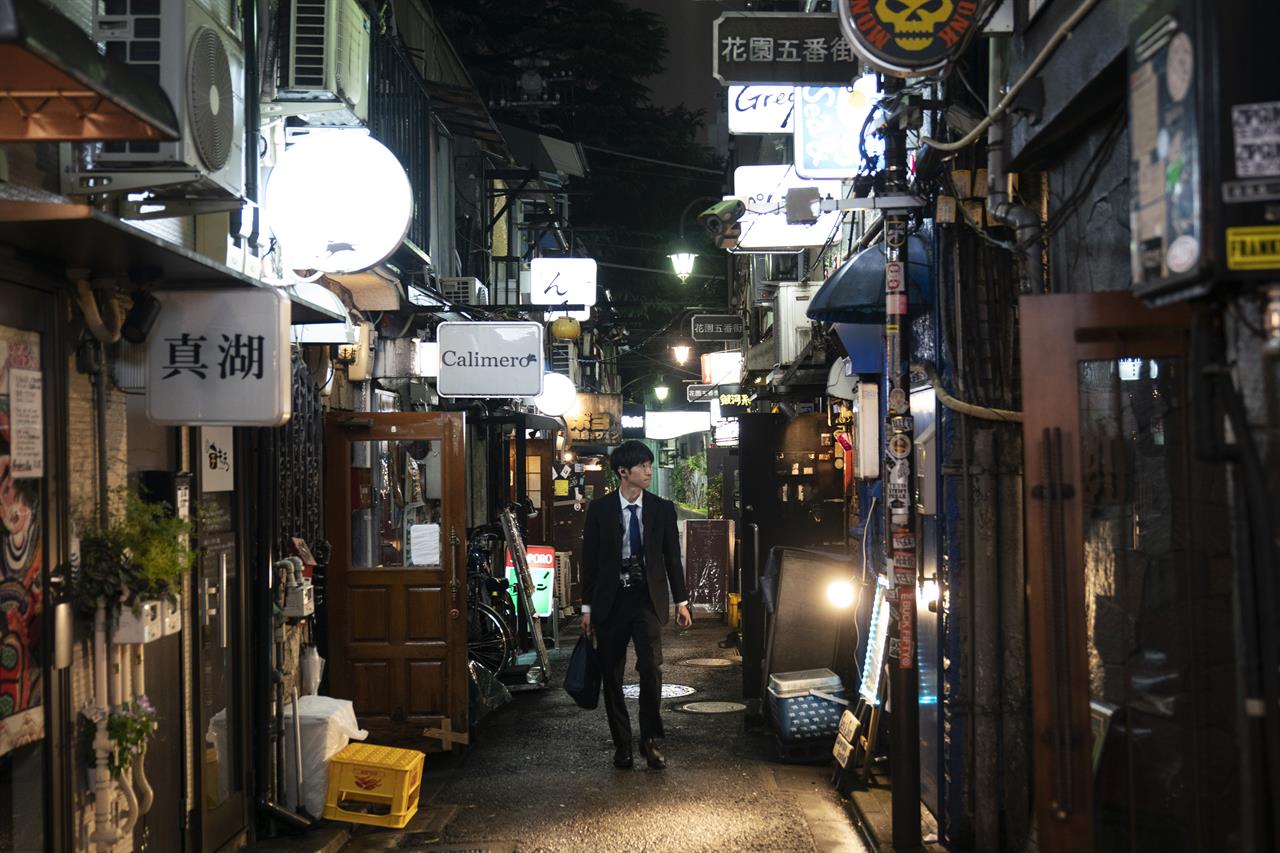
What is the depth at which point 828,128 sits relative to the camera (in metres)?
11.4

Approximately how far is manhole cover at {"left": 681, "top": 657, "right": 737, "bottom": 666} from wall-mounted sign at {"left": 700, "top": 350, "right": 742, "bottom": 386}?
11.4 m

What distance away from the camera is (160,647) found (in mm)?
7398

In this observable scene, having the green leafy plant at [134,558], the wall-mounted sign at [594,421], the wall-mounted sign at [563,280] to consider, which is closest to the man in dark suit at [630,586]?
the green leafy plant at [134,558]

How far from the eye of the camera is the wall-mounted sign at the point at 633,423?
4781 cm

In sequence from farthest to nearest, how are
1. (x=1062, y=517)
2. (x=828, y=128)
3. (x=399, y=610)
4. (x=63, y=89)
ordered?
(x=399, y=610) < (x=828, y=128) < (x=1062, y=517) < (x=63, y=89)

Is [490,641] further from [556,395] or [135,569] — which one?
[135,569]

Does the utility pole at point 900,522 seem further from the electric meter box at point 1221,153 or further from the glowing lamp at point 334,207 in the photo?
the electric meter box at point 1221,153

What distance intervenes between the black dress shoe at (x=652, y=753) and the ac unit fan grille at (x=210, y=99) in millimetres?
6457

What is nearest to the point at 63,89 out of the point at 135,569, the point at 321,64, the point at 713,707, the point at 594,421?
the point at 135,569

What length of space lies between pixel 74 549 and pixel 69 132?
2.42 metres

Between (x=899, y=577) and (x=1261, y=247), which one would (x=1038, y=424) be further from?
(x=899, y=577)

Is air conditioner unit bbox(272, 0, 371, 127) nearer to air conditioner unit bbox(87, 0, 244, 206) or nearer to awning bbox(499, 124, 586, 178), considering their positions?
air conditioner unit bbox(87, 0, 244, 206)

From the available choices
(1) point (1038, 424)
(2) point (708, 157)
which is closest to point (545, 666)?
(1) point (1038, 424)

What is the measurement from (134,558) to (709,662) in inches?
458
